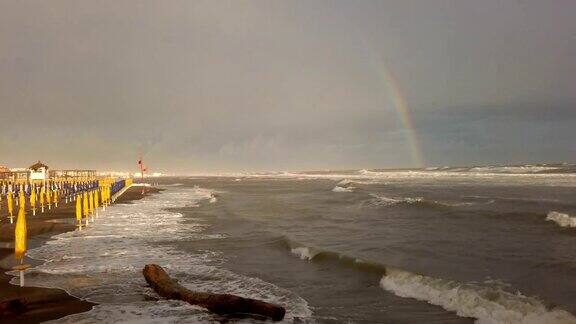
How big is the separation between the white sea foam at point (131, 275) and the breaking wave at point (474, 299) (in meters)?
3.00

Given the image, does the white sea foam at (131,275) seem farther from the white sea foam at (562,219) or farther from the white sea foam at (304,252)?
the white sea foam at (562,219)

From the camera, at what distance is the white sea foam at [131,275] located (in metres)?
9.66

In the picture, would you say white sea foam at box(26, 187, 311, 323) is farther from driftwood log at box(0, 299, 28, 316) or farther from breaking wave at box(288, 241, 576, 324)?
breaking wave at box(288, 241, 576, 324)

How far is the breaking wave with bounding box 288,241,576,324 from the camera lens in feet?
30.5

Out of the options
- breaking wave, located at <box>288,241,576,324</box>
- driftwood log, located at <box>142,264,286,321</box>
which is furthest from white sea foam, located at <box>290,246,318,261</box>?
driftwood log, located at <box>142,264,286,321</box>

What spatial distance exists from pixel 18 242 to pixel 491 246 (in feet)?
52.0

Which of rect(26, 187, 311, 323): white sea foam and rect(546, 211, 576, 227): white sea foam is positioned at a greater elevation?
rect(546, 211, 576, 227): white sea foam

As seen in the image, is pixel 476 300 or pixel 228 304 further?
pixel 476 300

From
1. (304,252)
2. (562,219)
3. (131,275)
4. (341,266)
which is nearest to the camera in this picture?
(131,275)

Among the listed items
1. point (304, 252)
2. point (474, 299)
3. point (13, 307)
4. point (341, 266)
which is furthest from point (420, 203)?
point (13, 307)

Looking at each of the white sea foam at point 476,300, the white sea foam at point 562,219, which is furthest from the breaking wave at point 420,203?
the white sea foam at point 476,300

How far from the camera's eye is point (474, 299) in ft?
33.9

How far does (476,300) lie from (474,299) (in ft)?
0.21

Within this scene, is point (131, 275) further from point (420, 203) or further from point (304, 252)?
point (420, 203)
